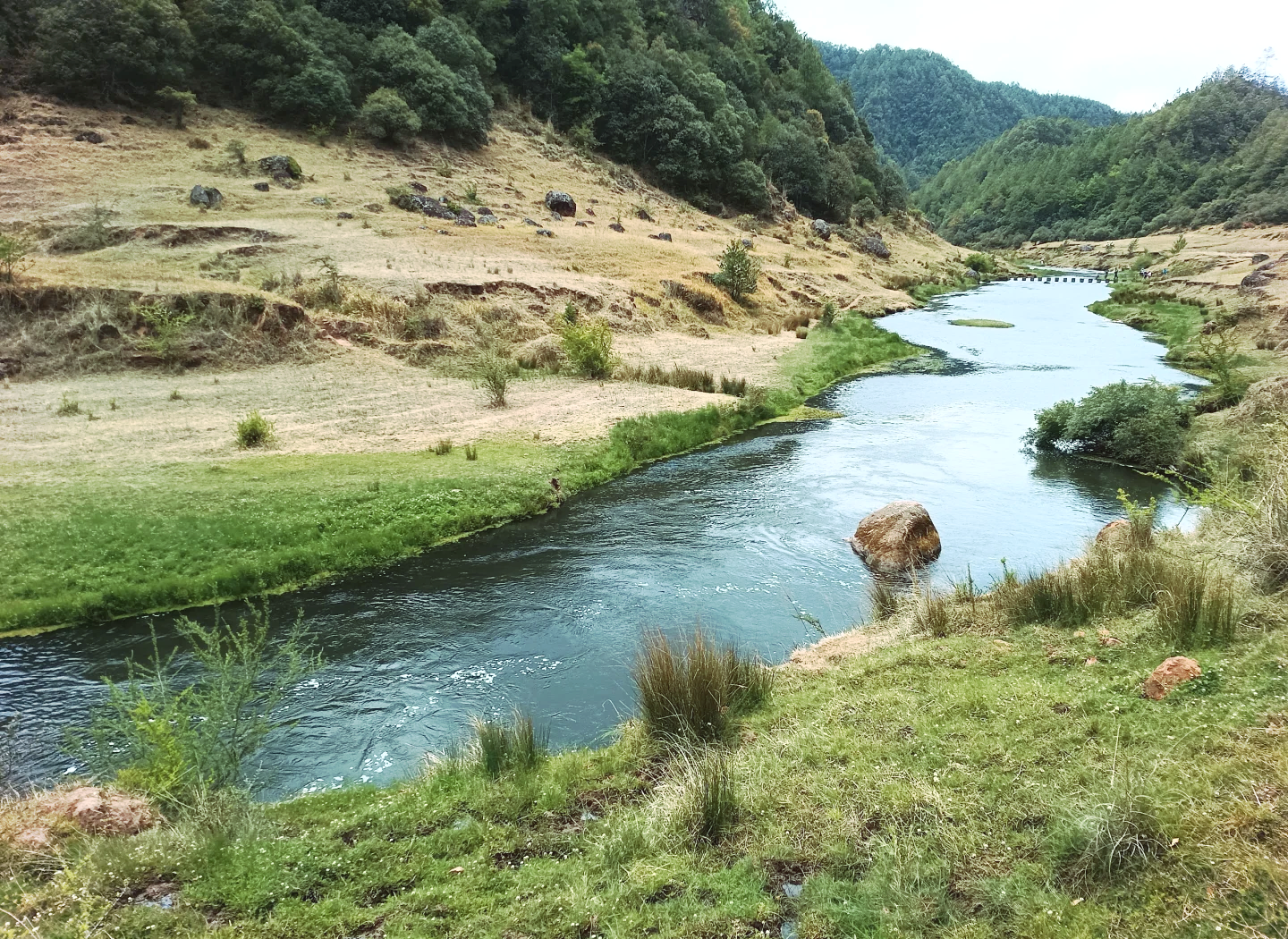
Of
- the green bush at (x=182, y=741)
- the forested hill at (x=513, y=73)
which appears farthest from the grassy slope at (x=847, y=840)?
the forested hill at (x=513, y=73)

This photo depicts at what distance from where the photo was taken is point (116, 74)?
43500mm

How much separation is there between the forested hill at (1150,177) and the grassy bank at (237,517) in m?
105

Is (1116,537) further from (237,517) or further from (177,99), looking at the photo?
(177,99)

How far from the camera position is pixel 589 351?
27.1 metres

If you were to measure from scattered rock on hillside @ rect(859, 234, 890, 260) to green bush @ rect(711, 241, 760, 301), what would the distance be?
35.9 metres

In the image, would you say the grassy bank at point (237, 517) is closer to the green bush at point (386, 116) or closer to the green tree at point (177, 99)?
the green tree at point (177, 99)

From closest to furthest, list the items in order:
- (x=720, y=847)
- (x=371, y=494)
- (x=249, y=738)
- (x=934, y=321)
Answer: (x=720, y=847)
(x=249, y=738)
(x=371, y=494)
(x=934, y=321)

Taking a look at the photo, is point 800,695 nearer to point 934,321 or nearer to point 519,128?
point 934,321

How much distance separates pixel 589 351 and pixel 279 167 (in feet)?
83.9

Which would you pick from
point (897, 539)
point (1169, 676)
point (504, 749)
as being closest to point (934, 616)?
point (1169, 676)

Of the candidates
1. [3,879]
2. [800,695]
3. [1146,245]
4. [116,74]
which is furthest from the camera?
[1146,245]

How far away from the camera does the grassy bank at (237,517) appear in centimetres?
1243

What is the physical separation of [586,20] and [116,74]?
46.8 m

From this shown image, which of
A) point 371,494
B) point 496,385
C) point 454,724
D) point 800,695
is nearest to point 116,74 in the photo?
point 496,385
